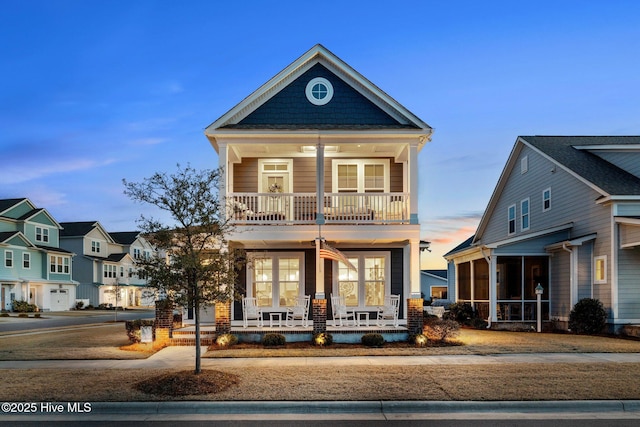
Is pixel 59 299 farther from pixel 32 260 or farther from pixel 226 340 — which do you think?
pixel 226 340

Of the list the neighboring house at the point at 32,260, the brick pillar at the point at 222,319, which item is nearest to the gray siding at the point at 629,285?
the brick pillar at the point at 222,319

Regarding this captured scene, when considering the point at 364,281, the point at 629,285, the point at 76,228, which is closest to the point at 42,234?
the point at 76,228

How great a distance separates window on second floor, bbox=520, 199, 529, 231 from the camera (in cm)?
2636

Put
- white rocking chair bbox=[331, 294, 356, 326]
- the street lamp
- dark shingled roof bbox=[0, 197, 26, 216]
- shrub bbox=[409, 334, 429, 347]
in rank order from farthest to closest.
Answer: dark shingled roof bbox=[0, 197, 26, 216] → the street lamp → white rocking chair bbox=[331, 294, 356, 326] → shrub bbox=[409, 334, 429, 347]

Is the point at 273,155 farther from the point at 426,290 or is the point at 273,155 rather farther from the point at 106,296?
the point at 106,296

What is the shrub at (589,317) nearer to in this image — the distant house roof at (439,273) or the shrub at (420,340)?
the shrub at (420,340)

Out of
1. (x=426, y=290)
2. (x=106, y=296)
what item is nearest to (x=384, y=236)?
(x=426, y=290)

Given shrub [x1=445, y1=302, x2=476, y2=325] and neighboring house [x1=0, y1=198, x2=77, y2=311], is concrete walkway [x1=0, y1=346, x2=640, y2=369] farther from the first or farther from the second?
neighboring house [x1=0, y1=198, x2=77, y2=311]

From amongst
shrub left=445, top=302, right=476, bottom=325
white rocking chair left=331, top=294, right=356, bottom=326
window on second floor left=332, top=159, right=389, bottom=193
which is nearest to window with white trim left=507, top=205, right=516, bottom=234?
shrub left=445, top=302, right=476, bottom=325

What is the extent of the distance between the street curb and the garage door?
46.3m

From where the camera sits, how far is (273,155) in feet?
63.7

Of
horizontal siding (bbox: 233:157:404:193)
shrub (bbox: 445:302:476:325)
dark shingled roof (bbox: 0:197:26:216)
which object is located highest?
dark shingled roof (bbox: 0:197:26:216)

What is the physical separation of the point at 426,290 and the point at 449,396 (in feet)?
150

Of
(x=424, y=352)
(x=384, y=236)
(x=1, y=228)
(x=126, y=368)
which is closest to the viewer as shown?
(x=126, y=368)
